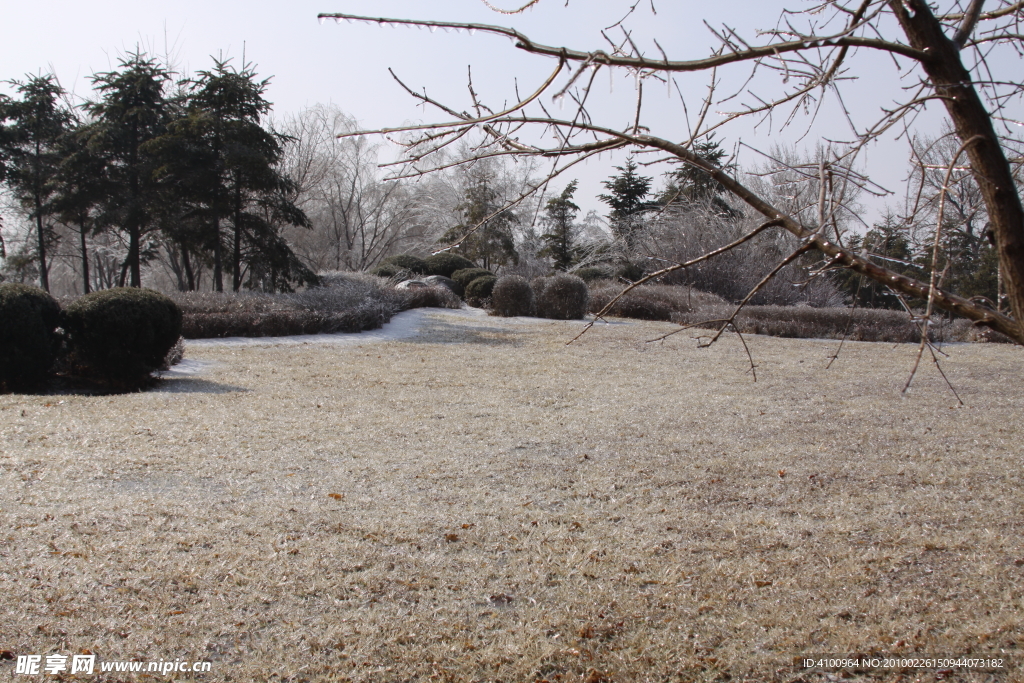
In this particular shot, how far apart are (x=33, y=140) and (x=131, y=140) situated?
3771 mm

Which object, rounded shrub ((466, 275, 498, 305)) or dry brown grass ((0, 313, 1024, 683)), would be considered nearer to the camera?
dry brown grass ((0, 313, 1024, 683))

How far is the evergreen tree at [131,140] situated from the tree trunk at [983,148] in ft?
54.0

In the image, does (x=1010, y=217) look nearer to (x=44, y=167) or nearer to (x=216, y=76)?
(x=216, y=76)

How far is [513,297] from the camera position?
16.0 meters

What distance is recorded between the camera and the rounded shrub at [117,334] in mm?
7312

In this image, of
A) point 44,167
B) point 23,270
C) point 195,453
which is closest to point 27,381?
point 195,453

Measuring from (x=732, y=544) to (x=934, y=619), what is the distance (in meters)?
0.96

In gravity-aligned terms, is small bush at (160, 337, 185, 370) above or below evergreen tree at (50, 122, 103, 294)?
below

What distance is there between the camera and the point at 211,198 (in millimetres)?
15062

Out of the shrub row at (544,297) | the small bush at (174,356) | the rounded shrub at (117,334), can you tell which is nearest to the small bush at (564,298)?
the shrub row at (544,297)

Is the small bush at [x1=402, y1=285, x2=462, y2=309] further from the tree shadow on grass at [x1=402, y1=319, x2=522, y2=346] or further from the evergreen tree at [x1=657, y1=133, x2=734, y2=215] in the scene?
the evergreen tree at [x1=657, y1=133, x2=734, y2=215]

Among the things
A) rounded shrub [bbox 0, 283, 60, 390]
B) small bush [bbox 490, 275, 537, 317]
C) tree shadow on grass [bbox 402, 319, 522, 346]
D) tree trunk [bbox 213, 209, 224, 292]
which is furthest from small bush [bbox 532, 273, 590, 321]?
rounded shrub [bbox 0, 283, 60, 390]

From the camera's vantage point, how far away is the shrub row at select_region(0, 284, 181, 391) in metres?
7.02

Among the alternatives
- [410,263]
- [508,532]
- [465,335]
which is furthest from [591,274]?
[508,532]
